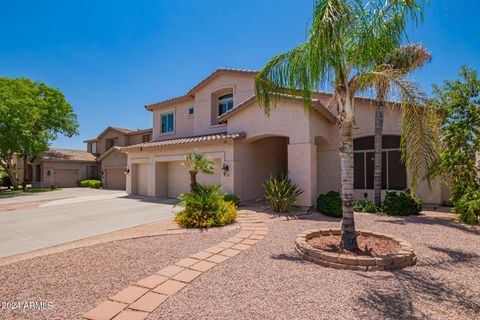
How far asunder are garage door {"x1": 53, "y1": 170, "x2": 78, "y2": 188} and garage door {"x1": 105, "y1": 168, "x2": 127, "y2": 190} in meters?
6.53

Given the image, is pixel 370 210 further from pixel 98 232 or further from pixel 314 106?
pixel 98 232

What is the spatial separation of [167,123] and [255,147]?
10.3 m

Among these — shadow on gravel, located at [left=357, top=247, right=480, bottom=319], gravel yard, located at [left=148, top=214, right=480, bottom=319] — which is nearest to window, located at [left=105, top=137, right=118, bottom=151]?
gravel yard, located at [left=148, top=214, right=480, bottom=319]

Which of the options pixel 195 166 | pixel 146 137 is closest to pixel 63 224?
pixel 195 166

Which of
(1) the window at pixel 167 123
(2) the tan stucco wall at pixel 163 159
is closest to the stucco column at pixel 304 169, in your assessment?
(2) the tan stucco wall at pixel 163 159

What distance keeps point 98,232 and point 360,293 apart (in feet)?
27.4

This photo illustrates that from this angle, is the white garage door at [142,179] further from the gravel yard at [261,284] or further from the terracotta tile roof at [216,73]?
the gravel yard at [261,284]

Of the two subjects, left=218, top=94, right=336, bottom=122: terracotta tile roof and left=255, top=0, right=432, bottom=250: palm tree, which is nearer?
left=255, top=0, right=432, bottom=250: palm tree

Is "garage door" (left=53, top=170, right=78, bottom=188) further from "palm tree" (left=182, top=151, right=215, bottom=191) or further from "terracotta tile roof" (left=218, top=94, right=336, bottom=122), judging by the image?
"palm tree" (left=182, top=151, right=215, bottom=191)

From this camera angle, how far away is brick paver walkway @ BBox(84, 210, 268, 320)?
3455 millimetres

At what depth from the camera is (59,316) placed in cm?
340

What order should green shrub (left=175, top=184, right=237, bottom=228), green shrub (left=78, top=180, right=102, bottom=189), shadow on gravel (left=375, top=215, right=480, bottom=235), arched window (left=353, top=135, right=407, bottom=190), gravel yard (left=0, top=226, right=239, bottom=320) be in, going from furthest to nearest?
green shrub (left=78, top=180, right=102, bottom=189) → arched window (left=353, top=135, right=407, bottom=190) → green shrub (left=175, top=184, right=237, bottom=228) → shadow on gravel (left=375, top=215, right=480, bottom=235) → gravel yard (left=0, top=226, right=239, bottom=320)

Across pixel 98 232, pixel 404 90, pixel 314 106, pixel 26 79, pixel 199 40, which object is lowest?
pixel 98 232

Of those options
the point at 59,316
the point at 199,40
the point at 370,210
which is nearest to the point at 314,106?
the point at 370,210
